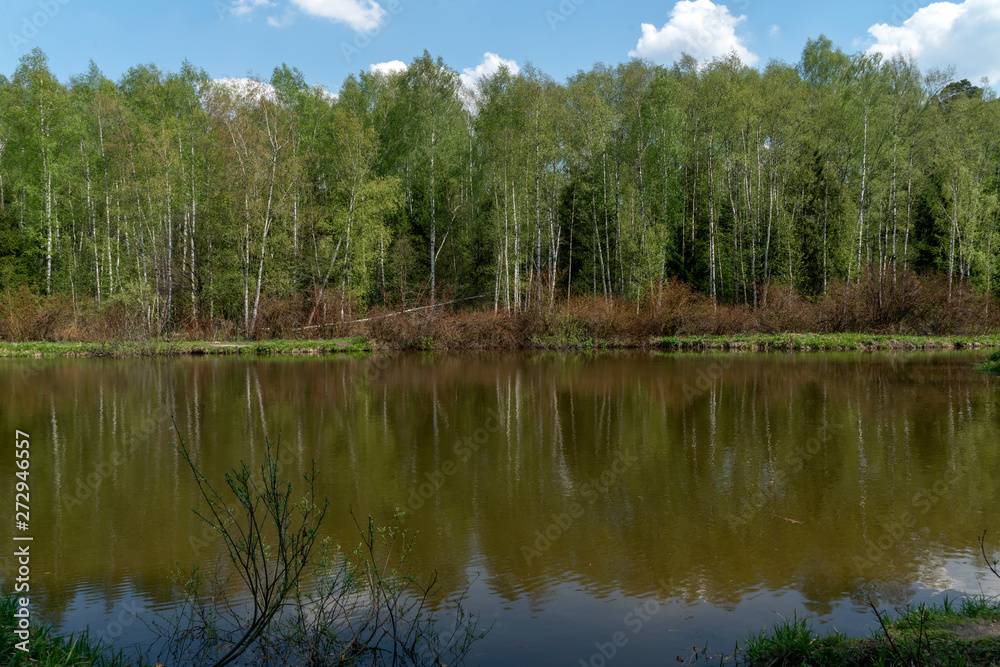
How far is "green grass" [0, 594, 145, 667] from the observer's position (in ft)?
11.0

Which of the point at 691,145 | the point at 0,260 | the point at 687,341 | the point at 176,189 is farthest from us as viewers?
the point at 691,145

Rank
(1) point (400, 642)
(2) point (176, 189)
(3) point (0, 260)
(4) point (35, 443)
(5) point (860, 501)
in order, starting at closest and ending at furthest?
(1) point (400, 642), (5) point (860, 501), (4) point (35, 443), (2) point (176, 189), (3) point (0, 260)

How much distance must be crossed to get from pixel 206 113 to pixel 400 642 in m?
35.7

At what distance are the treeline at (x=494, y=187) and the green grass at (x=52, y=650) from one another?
27.0m

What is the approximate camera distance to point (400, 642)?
13.2 ft

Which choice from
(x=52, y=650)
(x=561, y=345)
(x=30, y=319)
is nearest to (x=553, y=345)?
(x=561, y=345)

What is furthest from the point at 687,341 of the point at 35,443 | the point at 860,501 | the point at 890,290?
the point at 35,443

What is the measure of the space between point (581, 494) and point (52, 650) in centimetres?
523

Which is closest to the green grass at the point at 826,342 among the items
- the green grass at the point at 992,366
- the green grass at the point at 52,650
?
the green grass at the point at 992,366

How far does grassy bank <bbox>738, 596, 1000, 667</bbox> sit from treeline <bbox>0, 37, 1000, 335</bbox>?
26568 millimetres

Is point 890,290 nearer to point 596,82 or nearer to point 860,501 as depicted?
point 596,82

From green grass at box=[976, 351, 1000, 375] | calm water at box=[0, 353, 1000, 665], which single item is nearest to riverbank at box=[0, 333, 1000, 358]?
green grass at box=[976, 351, 1000, 375]

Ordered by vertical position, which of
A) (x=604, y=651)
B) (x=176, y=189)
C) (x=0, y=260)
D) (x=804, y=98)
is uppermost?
(x=804, y=98)

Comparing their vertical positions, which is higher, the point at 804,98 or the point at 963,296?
the point at 804,98
